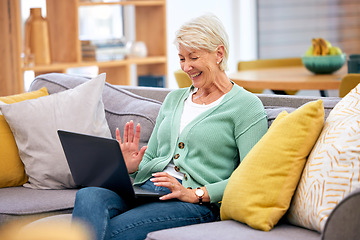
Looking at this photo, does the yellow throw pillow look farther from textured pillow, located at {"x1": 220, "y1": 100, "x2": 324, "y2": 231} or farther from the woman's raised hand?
textured pillow, located at {"x1": 220, "y1": 100, "x2": 324, "y2": 231}

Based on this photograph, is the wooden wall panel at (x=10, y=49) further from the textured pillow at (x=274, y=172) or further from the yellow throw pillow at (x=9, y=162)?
the textured pillow at (x=274, y=172)

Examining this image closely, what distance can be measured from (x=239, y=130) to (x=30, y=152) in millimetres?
907

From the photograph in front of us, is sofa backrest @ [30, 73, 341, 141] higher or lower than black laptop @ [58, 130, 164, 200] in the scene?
higher

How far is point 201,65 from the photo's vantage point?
205 cm

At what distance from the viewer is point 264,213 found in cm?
162

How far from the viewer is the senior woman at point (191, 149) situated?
70.2 inches

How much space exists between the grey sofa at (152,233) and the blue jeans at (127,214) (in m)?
0.10

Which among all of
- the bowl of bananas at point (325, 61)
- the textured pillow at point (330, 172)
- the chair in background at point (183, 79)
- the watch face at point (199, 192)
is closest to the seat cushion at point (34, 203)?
the watch face at point (199, 192)

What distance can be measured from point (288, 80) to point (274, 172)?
166 cm

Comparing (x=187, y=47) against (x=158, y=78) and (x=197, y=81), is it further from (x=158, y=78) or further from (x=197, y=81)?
(x=158, y=78)

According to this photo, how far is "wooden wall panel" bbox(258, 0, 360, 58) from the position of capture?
5617 mm

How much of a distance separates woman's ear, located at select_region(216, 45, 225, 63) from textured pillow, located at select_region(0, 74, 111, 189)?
2.08 feet

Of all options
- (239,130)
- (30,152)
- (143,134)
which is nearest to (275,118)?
(239,130)

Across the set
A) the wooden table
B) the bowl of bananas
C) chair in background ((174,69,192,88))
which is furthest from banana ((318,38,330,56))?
chair in background ((174,69,192,88))
